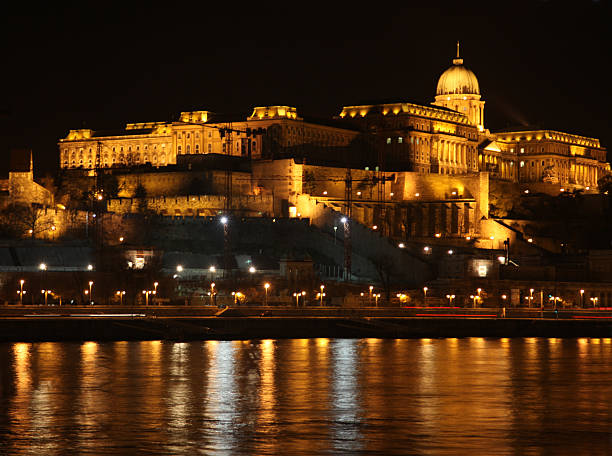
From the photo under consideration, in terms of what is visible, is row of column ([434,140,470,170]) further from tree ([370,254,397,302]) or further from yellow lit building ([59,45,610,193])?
tree ([370,254,397,302])

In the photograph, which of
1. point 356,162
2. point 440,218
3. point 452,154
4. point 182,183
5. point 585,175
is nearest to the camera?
point 182,183

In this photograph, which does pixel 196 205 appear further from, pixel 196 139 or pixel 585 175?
pixel 585 175

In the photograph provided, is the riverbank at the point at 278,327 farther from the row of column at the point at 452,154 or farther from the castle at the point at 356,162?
the row of column at the point at 452,154

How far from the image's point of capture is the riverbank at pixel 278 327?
6569 cm

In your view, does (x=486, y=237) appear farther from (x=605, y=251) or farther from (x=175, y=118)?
(x=175, y=118)

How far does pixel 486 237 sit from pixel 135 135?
4081cm

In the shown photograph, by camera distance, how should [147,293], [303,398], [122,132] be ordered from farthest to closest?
[122,132] → [147,293] → [303,398]

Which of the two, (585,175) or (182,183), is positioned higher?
(585,175)

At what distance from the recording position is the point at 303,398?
47062 millimetres

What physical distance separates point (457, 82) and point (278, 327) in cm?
10200

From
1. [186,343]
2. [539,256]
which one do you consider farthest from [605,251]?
[186,343]

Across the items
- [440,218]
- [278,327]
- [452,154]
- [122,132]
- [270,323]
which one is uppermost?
[122,132]

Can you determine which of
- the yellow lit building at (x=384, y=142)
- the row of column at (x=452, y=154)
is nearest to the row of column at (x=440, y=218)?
the yellow lit building at (x=384, y=142)

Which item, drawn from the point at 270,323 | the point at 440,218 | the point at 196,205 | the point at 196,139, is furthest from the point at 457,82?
the point at 270,323
